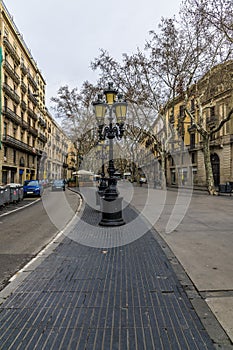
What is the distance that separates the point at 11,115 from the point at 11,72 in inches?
191

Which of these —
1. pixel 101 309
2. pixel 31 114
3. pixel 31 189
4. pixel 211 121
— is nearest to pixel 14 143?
pixel 31 114

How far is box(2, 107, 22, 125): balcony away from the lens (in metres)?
28.4

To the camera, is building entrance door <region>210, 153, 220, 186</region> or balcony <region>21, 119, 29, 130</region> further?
balcony <region>21, 119, 29, 130</region>

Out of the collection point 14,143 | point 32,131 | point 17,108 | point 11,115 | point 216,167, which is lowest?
point 216,167

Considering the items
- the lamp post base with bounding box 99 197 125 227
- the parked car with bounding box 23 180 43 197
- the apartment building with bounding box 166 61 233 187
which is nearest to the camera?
the lamp post base with bounding box 99 197 125 227

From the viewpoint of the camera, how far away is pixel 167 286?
3547 millimetres

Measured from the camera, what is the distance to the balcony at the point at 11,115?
2841 centimetres

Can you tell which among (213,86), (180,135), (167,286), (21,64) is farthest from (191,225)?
(21,64)

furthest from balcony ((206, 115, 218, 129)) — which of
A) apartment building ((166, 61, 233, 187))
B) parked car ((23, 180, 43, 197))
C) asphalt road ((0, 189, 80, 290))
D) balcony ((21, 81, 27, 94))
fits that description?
asphalt road ((0, 189, 80, 290))

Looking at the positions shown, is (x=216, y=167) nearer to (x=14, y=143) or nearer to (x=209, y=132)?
(x=209, y=132)

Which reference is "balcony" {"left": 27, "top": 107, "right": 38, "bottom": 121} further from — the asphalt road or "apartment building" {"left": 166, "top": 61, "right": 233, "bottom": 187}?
the asphalt road

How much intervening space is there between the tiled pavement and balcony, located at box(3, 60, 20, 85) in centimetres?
2878

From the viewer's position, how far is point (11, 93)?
29719mm

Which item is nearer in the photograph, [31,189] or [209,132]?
[31,189]
